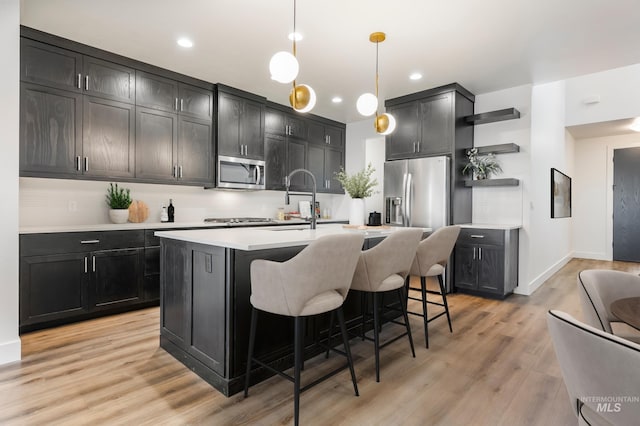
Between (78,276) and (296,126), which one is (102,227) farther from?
(296,126)

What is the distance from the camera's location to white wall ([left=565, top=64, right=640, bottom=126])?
16.1ft

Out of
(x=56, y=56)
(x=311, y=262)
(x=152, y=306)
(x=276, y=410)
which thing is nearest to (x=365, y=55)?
(x=311, y=262)

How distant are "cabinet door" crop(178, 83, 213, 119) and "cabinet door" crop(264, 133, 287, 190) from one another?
1.00m

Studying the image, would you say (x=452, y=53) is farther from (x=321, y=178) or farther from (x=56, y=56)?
(x=56, y=56)

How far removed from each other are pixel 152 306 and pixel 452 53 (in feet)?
13.6

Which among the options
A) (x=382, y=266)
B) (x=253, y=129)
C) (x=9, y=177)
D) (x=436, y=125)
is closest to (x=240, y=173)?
(x=253, y=129)

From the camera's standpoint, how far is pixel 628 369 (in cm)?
84

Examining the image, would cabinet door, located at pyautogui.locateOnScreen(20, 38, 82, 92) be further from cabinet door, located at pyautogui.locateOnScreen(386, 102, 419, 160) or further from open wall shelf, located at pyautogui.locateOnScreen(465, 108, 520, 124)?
open wall shelf, located at pyautogui.locateOnScreen(465, 108, 520, 124)

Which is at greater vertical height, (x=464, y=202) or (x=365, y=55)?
(x=365, y=55)

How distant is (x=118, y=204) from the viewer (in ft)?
12.2

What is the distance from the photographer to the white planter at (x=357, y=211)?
3.11 metres

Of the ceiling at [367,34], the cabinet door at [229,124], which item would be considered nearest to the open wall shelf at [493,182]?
the ceiling at [367,34]

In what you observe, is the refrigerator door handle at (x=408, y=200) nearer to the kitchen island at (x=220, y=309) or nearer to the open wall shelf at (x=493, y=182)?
the open wall shelf at (x=493, y=182)

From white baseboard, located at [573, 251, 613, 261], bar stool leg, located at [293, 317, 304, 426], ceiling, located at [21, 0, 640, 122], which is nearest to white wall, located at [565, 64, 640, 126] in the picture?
ceiling, located at [21, 0, 640, 122]
